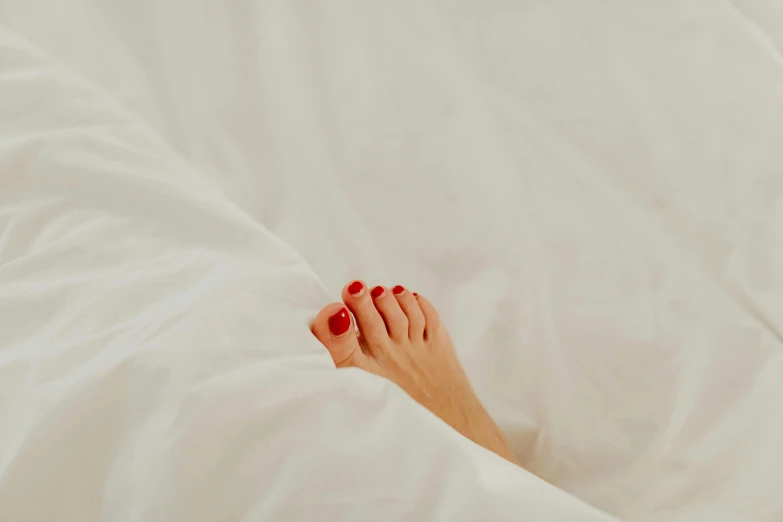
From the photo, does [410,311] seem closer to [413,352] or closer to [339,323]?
[413,352]

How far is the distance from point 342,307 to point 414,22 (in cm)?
47

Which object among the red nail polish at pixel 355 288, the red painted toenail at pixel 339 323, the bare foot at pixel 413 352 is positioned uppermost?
the red painted toenail at pixel 339 323

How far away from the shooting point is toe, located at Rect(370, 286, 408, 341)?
0.83 metres

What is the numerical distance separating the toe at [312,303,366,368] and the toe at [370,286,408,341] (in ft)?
0.24

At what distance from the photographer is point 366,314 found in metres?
0.81

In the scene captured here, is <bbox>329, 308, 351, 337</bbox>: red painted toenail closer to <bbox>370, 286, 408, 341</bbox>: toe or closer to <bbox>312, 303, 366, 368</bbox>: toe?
<bbox>312, 303, 366, 368</bbox>: toe

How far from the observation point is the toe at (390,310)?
827 mm

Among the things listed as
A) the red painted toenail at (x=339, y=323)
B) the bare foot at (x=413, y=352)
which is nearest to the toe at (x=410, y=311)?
the bare foot at (x=413, y=352)

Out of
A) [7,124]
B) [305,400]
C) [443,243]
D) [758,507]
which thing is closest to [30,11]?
[7,124]

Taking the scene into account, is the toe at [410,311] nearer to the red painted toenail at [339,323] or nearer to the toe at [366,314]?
the toe at [366,314]

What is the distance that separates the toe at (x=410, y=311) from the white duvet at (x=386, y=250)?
1.3 inches

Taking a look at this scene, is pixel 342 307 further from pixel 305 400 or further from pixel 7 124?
pixel 7 124

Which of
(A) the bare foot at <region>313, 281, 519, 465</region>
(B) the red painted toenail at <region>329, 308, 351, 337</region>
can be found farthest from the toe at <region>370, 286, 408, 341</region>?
(B) the red painted toenail at <region>329, 308, 351, 337</region>

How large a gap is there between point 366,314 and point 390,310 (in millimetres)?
37
